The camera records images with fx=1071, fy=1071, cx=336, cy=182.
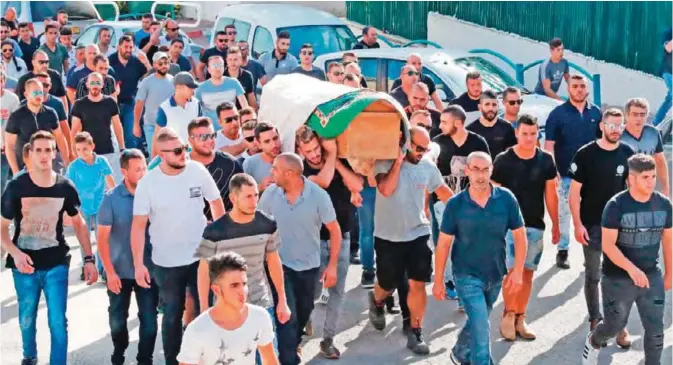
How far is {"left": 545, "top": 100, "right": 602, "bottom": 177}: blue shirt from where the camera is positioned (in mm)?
9984

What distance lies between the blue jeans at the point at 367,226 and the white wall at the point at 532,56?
390 inches

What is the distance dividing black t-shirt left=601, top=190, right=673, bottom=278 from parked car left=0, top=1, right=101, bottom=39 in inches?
663

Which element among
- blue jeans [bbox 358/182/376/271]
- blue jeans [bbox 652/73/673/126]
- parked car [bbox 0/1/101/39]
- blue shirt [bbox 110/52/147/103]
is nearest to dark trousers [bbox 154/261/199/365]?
blue jeans [bbox 358/182/376/271]

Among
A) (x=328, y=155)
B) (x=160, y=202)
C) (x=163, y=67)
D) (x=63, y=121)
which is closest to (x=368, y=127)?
(x=328, y=155)

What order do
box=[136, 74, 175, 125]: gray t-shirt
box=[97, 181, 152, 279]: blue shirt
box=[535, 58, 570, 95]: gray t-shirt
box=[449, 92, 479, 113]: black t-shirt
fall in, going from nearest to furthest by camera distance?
box=[97, 181, 152, 279]: blue shirt, box=[449, 92, 479, 113]: black t-shirt, box=[136, 74, 175, 125]: gray t-shirt, box=[535, 58, 570, 95]: gray t-shirt

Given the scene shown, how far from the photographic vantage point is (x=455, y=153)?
8922mm

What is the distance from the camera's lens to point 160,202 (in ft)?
23.5

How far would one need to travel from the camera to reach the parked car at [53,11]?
22.1 meters

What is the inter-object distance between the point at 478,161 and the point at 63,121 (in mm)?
5543

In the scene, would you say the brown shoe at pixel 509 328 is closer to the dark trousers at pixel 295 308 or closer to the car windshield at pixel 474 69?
the dark trousers at pixel 295 308

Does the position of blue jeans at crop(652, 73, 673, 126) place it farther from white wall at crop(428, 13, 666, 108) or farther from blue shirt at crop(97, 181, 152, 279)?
blue shirt at crop(97, 181, 152, 279)

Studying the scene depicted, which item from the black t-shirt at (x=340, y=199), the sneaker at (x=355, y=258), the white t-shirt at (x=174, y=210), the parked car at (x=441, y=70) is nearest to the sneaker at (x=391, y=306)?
the black t-shirt at (x=340, y=199)

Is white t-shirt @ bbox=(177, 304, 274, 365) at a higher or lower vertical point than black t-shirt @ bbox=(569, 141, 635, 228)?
lower

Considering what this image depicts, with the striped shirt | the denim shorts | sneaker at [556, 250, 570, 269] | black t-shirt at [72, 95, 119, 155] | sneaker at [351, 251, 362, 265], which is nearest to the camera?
the striped shirt
